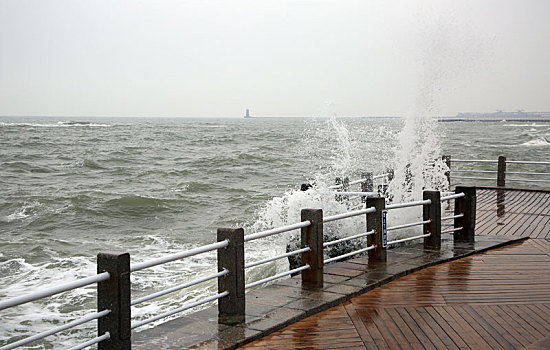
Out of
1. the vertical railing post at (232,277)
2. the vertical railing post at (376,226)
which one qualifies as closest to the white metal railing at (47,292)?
the vertical railing post at (232,277)

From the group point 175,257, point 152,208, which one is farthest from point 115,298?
point 152,208

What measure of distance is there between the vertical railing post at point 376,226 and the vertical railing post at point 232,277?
261 cm

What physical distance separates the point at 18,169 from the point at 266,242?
2441 centimetres

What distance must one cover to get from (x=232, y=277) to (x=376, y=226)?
2772 mm

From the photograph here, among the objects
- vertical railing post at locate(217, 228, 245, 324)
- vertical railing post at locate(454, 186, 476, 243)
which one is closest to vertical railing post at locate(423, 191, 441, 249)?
vertical railing post at locate(454, 186, 476, 243)

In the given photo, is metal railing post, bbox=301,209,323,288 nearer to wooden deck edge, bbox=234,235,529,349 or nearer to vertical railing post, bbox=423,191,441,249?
Result: wooden deck edge, bbox=234,235,529,349

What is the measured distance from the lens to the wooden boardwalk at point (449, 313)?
17.3 ft

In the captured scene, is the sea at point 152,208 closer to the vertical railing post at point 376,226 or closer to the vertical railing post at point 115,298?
the vertical railing post at point 376,226

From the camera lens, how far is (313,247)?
6.87m

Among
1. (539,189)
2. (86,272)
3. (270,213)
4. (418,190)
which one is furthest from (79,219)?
(539,189)

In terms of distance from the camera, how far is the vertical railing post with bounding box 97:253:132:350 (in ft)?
15.4

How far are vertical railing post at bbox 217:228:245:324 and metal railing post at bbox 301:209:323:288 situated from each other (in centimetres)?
122

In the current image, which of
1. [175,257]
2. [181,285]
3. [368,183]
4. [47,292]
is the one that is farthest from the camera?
[368,183]

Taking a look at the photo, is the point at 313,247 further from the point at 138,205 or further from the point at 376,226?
the point at 138,205
